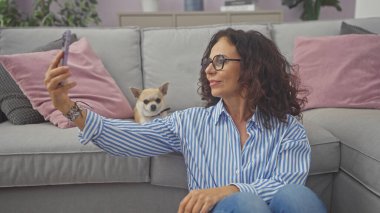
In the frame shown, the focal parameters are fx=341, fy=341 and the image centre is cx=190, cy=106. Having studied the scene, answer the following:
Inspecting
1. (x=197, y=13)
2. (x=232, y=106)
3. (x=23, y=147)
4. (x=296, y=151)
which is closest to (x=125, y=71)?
(x=23, y=147)

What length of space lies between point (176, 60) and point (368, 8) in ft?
6.36

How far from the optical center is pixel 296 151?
100 cm

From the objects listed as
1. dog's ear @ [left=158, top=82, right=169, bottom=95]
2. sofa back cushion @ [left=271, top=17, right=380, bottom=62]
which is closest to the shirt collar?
dog's ear @ [left=158, top=82, right=169, bottom=95]

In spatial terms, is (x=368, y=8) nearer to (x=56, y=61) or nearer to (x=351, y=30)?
(x=351, y=30)

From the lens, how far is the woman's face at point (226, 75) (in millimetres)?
987

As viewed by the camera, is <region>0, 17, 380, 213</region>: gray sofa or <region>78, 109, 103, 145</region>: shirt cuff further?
<region>0, 17, 380, 213</region>: gray sofa

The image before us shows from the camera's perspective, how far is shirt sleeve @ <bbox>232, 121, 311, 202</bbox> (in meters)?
0.93

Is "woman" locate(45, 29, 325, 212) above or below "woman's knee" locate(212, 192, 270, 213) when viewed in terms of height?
→ above

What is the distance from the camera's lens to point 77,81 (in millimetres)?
1615

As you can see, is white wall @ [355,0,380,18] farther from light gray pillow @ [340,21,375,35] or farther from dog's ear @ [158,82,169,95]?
dog's ear @ [158,82,169,95]

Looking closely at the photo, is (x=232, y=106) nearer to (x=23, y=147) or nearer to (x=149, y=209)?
(x=149, y=209)

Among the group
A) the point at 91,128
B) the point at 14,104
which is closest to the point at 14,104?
the point at 14,104

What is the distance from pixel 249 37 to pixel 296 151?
0.37 meters

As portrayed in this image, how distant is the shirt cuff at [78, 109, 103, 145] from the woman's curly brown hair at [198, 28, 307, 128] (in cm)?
40
